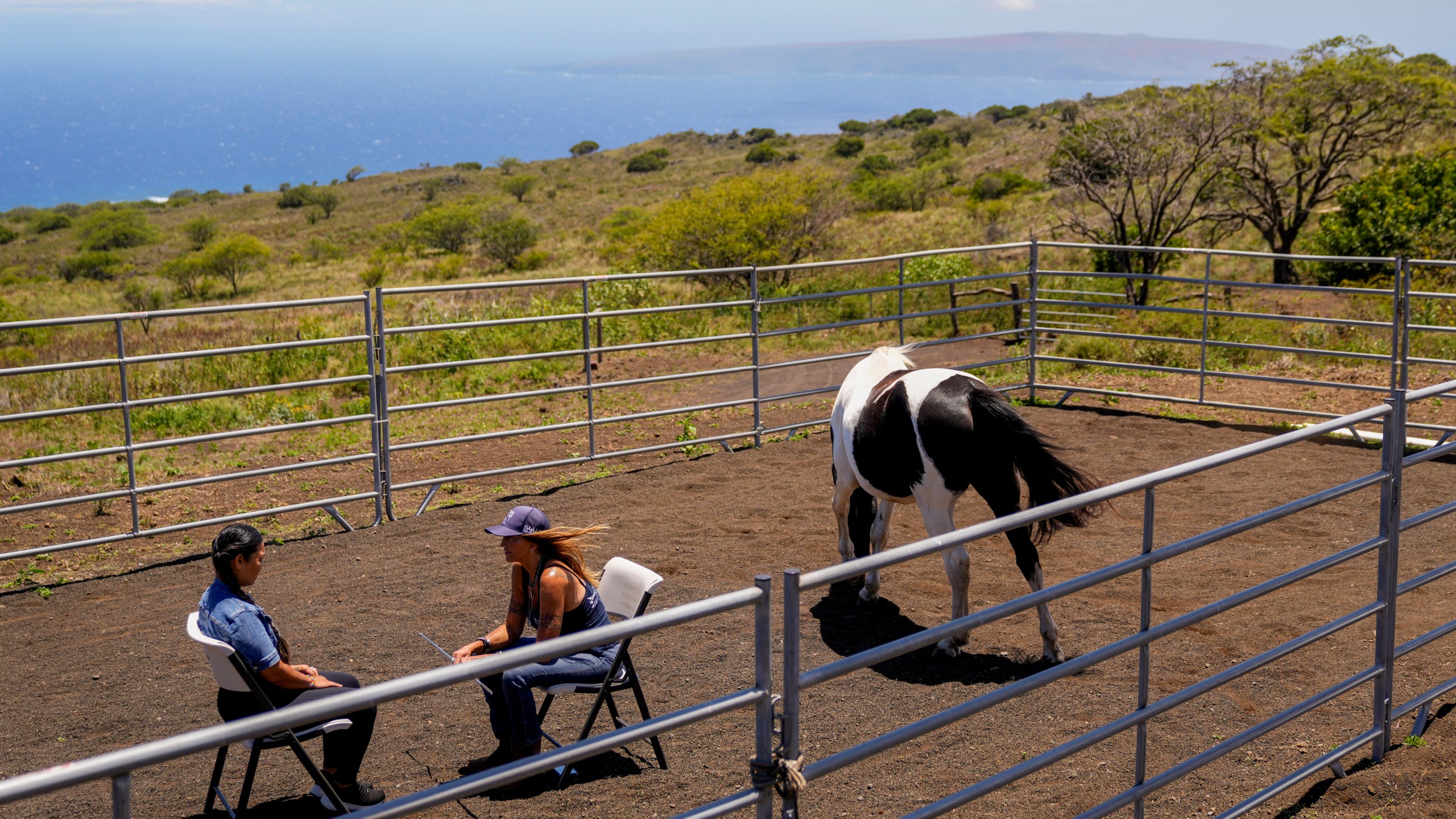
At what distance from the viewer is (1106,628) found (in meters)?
5.68

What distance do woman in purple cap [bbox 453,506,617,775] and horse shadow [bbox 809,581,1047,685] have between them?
149 centimetres

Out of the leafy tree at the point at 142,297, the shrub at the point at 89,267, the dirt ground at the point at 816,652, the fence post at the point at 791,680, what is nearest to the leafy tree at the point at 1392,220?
the dirt ground at the point at 816,652

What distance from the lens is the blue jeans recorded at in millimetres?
4066

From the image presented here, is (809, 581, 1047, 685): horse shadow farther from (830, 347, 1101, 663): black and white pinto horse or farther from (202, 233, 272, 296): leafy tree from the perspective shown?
(202, 233, 272, 296): leafy tree

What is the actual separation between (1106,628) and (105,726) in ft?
15.8

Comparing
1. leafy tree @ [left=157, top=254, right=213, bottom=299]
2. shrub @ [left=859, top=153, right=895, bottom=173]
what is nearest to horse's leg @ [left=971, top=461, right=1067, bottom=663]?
leafy tree @ [left=157, top=254, right=213, bottom=299]

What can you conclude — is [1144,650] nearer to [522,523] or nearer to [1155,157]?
[522,523]

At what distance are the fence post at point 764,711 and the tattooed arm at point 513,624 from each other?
7.08 feet

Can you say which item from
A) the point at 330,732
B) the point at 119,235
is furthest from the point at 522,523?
the point at 119,235

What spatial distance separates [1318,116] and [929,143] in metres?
33.6

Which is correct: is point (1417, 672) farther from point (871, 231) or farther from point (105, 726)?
point (871, 231)

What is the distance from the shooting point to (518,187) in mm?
54438

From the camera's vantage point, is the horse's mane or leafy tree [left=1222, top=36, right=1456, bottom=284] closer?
the horse's mane

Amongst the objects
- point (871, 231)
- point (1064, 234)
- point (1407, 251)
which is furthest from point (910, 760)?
point (871, 231)
